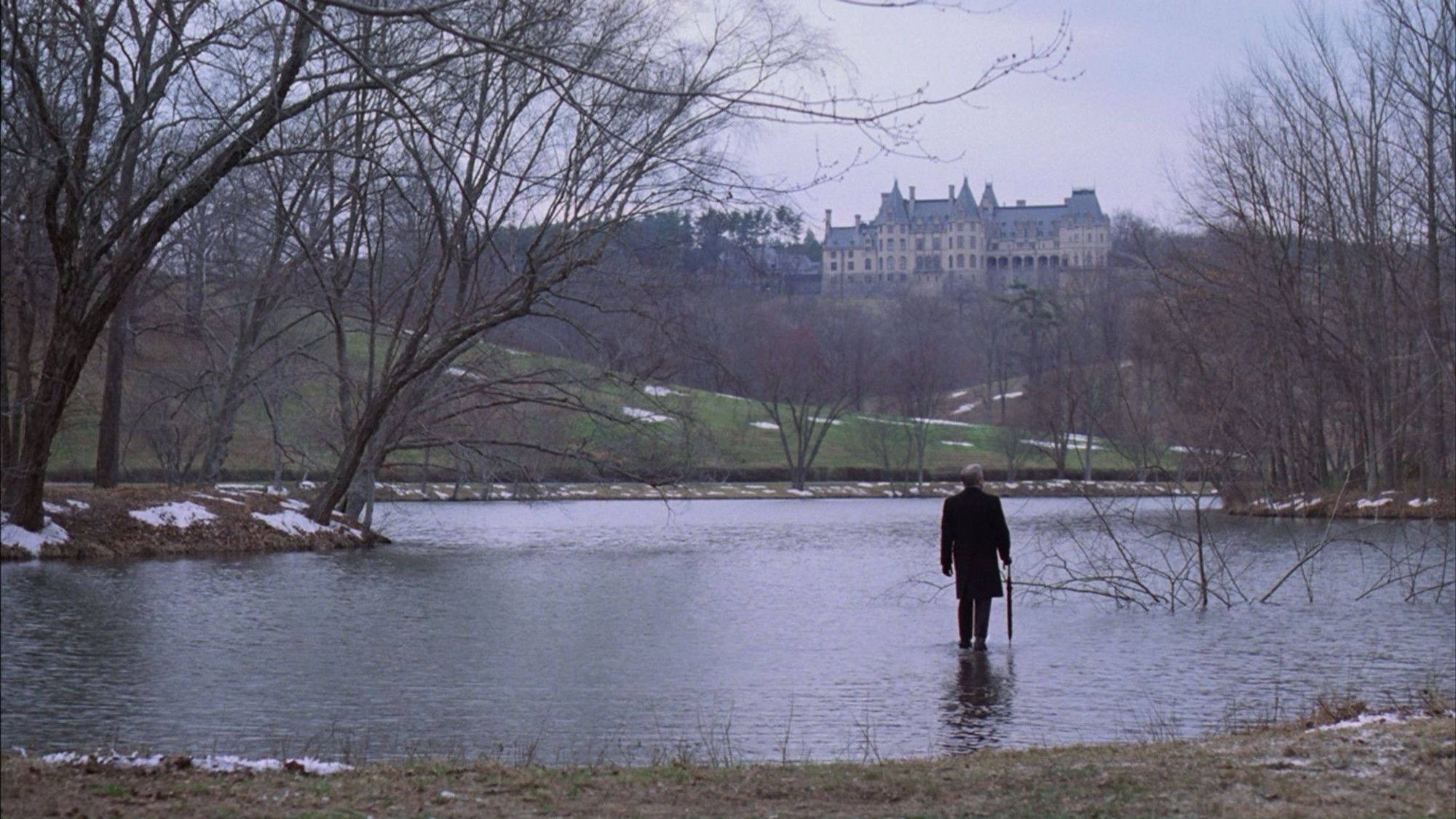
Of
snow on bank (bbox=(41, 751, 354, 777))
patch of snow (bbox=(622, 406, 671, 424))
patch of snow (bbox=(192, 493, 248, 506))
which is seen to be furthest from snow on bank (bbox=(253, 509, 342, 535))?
snow on bank (bbox=(41, 751, 354, 777))

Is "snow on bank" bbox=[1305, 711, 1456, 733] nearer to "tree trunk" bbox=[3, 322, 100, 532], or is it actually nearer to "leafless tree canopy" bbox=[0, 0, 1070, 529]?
"leafless tree canopy" bbox=[0, 0, 1070, 529]

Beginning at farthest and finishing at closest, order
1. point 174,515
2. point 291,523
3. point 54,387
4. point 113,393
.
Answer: point 291,523 → point 113,393 → point 174,515 → point 54,387

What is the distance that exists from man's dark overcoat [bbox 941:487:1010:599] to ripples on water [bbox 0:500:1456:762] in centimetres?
76

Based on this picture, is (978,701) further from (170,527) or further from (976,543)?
(170,527)

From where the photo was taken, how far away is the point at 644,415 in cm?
3109

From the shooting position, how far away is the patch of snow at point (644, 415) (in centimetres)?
3033

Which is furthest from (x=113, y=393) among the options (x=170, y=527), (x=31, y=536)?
(x=31, y=536)

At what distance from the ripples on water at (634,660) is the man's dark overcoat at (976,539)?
29.8 inches

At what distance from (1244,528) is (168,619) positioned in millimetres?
28283

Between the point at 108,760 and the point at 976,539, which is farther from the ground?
the point at 976,539

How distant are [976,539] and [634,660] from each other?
360cm

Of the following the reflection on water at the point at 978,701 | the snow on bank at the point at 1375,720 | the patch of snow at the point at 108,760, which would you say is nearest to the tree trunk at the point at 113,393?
the reflection on water at the point at 978,701

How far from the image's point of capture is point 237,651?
14.2 meters

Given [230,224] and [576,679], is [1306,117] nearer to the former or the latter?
[230,224]
